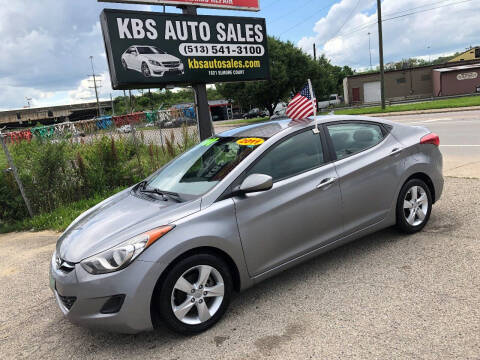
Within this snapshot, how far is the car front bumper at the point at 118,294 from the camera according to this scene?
8.90ft

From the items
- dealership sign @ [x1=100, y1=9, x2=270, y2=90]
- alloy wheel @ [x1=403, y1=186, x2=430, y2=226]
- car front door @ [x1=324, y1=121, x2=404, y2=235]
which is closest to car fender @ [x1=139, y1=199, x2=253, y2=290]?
car front door @ [x1=324, y1=121, x2=404, y2=235]

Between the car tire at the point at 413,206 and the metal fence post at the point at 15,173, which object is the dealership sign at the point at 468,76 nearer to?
the car tire at the point at 413,206

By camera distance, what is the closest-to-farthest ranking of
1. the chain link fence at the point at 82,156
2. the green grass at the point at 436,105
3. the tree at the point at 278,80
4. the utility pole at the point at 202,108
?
the chain link fence at the point at 82,156 → the utility pole at the point at 202,108 → the green grass at the point at 436,105 → the tree at the point at 278,80

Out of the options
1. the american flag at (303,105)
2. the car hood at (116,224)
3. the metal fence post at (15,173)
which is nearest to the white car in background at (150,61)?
the metal fence post at (15,173)

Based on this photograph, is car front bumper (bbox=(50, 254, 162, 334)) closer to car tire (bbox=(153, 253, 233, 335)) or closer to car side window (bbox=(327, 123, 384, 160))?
car tire (bbox=(153, 253, 233, 335))

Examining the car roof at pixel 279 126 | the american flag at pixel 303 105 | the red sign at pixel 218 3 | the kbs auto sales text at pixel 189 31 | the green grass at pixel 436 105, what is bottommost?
the green grass at pixel 436 105

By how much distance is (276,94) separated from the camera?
3769 cm

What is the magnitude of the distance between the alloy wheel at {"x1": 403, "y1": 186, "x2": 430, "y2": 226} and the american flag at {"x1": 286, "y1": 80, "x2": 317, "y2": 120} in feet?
4.60

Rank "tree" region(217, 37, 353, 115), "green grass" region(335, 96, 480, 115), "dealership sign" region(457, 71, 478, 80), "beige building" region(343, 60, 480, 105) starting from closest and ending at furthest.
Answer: "green grass" region(335, 96, 480, 115)
"tree" region(217, 37, 353, 115)
"dealership sign" region(457, 71, 478, 80)
"beige building" region(343, 60, 480, 105)

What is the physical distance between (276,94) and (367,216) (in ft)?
115

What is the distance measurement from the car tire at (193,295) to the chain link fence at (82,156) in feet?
17.4

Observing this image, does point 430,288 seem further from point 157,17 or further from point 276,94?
point 276,94

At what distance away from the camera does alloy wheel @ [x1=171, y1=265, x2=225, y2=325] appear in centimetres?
289

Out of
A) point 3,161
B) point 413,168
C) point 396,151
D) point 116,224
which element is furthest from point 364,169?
point 3,161
